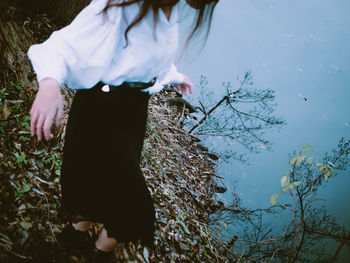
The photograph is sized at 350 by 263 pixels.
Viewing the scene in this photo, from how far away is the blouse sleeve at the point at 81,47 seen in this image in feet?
2.66

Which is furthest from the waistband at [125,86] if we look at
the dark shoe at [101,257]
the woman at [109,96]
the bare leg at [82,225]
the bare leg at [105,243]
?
the dark shoe at [101,257]

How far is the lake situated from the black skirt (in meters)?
4.33

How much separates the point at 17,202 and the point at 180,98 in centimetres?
469

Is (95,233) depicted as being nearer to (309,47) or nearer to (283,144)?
(283,144)

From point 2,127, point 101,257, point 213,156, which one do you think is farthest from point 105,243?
point 213,156

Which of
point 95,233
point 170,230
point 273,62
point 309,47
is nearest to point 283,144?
point 273,62

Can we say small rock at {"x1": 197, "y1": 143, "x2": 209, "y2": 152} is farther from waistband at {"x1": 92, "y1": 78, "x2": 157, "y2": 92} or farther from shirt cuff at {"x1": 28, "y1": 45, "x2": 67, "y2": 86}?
shirt cuff at {"x1": 28, "y1": 45, "x2": 67, "y2": 86}

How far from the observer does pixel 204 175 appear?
15.7 ft

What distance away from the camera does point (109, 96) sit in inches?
42.4

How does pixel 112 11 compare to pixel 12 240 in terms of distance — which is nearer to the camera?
pixel 112 11

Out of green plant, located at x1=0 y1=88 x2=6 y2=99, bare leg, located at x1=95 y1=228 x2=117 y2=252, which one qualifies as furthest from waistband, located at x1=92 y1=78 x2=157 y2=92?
green plant, located at x1=0 y1=88 x2=6 y2=99

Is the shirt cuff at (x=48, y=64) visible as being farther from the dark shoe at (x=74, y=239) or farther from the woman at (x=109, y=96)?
the dark shoe at (x=74, y=239)

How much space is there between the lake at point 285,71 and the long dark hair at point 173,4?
15.1 ft

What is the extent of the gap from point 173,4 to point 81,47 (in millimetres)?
447
